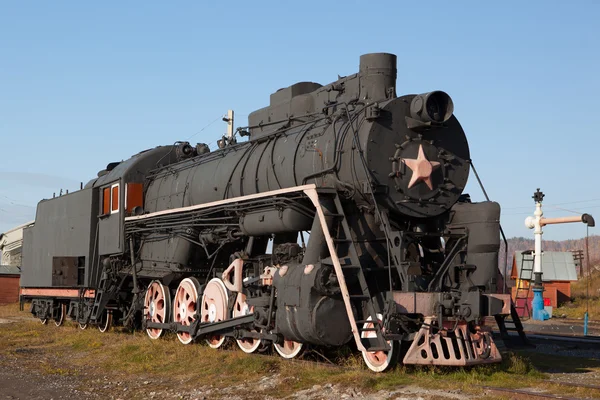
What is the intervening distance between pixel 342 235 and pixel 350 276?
0.64 metres

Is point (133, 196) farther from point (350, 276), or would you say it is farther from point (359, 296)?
point (359, 296)

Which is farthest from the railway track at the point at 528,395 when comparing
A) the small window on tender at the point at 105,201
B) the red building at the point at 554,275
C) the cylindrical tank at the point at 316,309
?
the red building at the point at 554,275

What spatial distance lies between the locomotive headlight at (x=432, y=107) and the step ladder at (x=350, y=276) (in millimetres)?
1730

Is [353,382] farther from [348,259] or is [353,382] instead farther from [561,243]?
[561,243]

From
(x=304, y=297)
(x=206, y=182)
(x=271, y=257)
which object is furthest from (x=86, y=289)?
(x=304, y=297)

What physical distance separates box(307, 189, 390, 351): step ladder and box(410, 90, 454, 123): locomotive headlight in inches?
68.1

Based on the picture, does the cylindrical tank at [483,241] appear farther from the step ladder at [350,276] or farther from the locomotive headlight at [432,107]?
the step ladder at [350,276]

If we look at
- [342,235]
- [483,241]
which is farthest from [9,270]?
[483,241]

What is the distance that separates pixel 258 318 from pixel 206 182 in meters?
3.83

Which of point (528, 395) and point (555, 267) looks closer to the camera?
point (528, 395)

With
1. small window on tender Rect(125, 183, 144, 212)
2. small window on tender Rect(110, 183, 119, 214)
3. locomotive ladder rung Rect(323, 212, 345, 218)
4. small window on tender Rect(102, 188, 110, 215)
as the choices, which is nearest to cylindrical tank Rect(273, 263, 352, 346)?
locomotive ladder rung Rect(323, 212, 345, 218)

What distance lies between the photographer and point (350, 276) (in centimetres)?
1038

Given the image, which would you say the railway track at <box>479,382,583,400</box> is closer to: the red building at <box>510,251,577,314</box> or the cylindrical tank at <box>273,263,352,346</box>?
the cylindrical tank at <box>273,263,352,346</box>

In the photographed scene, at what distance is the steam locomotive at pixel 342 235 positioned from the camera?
971 cm
